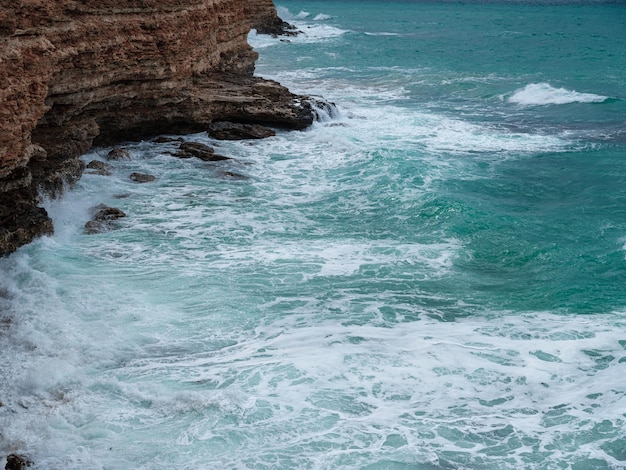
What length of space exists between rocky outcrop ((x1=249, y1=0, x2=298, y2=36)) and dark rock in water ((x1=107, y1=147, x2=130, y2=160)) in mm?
31206

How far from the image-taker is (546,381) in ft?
28.5

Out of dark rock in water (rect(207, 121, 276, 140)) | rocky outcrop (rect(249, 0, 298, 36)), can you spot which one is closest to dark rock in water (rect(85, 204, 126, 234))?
dark rock in water (rect(207, 121, 276, 140))

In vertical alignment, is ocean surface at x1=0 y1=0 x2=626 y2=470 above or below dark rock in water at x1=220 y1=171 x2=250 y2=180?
below

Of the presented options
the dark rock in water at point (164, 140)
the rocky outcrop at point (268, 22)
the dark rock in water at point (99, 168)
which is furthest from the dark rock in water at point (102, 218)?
the rocky outcrop at point (268, 22)

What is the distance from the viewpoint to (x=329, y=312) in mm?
10164

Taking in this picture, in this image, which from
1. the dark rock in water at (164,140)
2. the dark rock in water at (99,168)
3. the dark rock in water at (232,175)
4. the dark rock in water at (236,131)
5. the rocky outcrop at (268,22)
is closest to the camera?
the dark rock in water at (99,168)

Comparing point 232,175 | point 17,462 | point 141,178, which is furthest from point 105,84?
point 17,462

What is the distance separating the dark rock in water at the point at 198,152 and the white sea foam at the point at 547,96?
49.4 feet

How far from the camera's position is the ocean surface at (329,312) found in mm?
7512

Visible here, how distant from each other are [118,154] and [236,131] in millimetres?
3498

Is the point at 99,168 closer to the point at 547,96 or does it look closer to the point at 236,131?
the point at 236,131

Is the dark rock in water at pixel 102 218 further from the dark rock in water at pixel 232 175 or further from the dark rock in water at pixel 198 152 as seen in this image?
the dark rock in water at pixel 198 152

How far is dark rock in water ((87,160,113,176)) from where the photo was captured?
15375 mm

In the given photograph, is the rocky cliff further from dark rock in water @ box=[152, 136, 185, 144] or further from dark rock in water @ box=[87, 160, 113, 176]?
dark rock in water @ box=[87, 160, 113, 176]
